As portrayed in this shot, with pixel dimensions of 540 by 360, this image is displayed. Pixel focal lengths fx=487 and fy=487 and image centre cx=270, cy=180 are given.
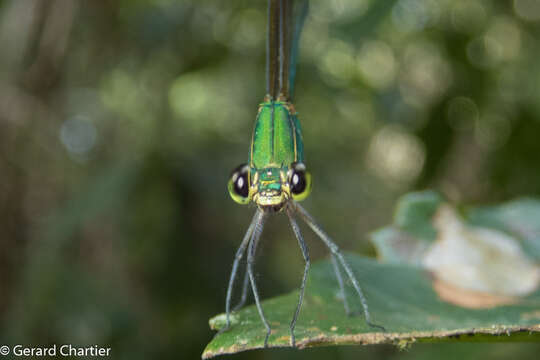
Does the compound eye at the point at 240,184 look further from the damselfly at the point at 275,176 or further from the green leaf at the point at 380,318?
the green leaf at the point at 380,318

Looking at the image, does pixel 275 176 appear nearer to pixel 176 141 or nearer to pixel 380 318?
pixel 380 318

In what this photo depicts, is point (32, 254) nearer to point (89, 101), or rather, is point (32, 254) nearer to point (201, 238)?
point (201, 238)

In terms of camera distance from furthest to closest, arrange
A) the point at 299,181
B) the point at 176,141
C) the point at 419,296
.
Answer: the point at 176,141, the point at 419,296, the point at 299,181

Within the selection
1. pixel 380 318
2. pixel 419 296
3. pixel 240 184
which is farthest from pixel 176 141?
pixel 380 318

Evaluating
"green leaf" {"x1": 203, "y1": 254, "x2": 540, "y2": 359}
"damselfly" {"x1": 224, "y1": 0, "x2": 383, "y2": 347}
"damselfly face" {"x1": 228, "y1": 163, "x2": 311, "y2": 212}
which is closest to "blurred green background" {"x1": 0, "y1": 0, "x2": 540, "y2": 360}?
"green leaf" {"x1": 203, "y1": 254, "x2": 540, "y2": 359}

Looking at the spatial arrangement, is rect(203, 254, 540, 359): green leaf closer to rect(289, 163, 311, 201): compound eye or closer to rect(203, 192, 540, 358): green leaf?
rect(203, 192, 540, 358): green leaf

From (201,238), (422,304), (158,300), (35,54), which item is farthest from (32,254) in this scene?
(422,304)
